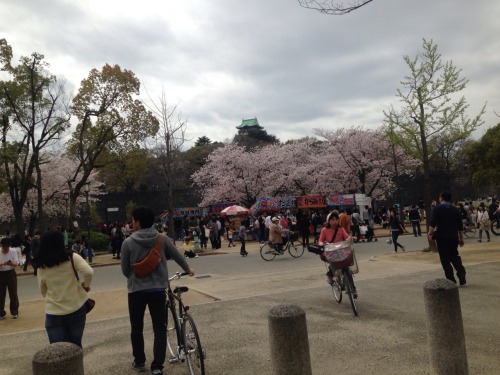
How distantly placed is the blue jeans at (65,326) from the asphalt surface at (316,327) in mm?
802

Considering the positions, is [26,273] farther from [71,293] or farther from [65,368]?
[65,368]

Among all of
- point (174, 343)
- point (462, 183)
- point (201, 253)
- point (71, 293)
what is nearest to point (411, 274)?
point (174, 343)

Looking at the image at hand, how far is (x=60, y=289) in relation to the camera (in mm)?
4180

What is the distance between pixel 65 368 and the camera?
2559 millimetres

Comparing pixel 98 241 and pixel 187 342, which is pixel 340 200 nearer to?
pixel 98 241

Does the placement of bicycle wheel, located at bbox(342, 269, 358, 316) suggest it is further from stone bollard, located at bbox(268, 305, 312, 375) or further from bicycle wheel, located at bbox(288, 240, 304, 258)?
bicycle wheel, located at bbox(288, 240, 304, 258)

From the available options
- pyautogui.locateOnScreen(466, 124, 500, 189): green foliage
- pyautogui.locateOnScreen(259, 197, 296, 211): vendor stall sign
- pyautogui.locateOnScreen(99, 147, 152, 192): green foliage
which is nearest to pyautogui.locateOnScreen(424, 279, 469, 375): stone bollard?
pyautogui.locateOnScreen(259, 197, 296, 211): vendor stall sign

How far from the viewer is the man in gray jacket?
4316 mm

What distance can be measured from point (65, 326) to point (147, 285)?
0.84 m

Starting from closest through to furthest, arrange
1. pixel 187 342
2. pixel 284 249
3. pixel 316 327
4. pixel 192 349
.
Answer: pixel 192 349 < pixel 187 342 < pixel 316 327 < pixel 284 249

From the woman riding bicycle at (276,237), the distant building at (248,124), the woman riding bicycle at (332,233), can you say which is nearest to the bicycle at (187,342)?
the woman riding bicycle at (332,233)

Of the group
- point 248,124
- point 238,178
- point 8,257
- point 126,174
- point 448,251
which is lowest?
point 448,251

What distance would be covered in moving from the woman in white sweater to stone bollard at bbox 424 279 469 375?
3.15m

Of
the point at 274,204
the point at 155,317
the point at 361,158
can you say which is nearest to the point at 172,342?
the point at 155,317
